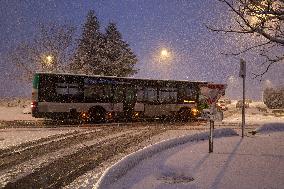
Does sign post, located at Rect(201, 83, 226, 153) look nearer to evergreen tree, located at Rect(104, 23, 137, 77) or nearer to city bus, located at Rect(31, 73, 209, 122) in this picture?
city bus, located at Rect(31, 73, 209, 122)

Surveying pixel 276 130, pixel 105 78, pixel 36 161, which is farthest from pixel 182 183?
pixel 105 78

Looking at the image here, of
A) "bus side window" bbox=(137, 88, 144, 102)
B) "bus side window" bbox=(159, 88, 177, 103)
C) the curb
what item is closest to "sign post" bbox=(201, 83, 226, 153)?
the curb

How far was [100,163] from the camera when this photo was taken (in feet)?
39.9

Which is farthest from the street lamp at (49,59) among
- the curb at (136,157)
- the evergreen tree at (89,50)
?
the curb at (136,157)

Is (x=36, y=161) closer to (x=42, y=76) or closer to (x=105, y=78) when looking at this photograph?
(x=42, y=76)

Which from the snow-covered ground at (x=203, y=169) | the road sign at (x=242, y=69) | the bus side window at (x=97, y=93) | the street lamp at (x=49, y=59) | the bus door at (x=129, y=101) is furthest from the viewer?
the street lamp at (x=49, y=59)

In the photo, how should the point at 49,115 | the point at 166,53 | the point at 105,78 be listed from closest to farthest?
the point at 49,115 < the point at 105,78 < the point at 166,53

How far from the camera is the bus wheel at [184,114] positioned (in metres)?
30.5

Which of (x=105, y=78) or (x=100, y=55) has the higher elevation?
(x=100, y=55)

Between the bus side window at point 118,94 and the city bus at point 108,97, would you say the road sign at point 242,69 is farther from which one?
the bus side window at point 118,94

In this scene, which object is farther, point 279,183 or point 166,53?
point 166,53

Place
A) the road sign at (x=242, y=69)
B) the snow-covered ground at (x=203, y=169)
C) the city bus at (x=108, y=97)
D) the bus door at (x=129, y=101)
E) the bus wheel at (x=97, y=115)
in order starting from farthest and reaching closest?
1. the bus door at (x=129, y=101)
2. the bus wheel at (x=97, y=115)
3. the city bus at (x=108, y=97)
4. the road sign at (x=242, y=69)
5. the snow-covered ground at (x=203, y=169)

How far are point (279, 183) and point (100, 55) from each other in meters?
40.5

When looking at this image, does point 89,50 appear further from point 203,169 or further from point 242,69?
point 203,169
